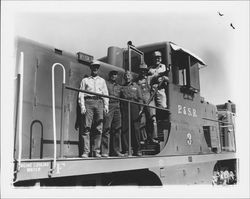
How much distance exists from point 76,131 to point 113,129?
570 millimetres

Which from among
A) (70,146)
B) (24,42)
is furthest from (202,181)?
(24,42)

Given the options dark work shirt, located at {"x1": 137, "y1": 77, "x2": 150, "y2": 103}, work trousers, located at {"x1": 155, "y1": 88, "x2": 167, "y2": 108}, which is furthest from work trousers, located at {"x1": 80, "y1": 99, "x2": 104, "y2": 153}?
work trousers, located at {"x1": 155, "y1": 88, "x2": 167, "y2": 108}

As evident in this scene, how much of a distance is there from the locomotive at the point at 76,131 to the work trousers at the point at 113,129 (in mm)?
374

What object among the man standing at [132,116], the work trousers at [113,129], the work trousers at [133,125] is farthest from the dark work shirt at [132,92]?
the work trousers at [113,129]

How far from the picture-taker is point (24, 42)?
12.3ft

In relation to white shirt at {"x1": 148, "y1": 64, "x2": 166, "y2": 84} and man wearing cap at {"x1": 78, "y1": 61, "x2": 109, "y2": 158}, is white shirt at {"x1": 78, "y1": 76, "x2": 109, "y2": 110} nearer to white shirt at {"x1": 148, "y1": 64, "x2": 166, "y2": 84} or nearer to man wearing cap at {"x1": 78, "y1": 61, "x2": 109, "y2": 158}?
man wearing cap at {"x1": 78, "y1": 61, "x2": 109, "y2": 158}

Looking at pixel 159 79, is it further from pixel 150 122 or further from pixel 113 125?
pixel 113 125

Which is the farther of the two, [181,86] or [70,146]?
[181,86]

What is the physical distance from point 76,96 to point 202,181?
3.25 m

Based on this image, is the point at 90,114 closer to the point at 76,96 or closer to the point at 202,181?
the point at 76,96

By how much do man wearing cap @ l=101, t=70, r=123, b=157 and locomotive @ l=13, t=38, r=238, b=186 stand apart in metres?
0.36

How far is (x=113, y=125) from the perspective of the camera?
4375 millimetres

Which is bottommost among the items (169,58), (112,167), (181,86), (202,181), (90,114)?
(202,181)

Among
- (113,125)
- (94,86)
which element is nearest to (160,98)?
(113,125)
